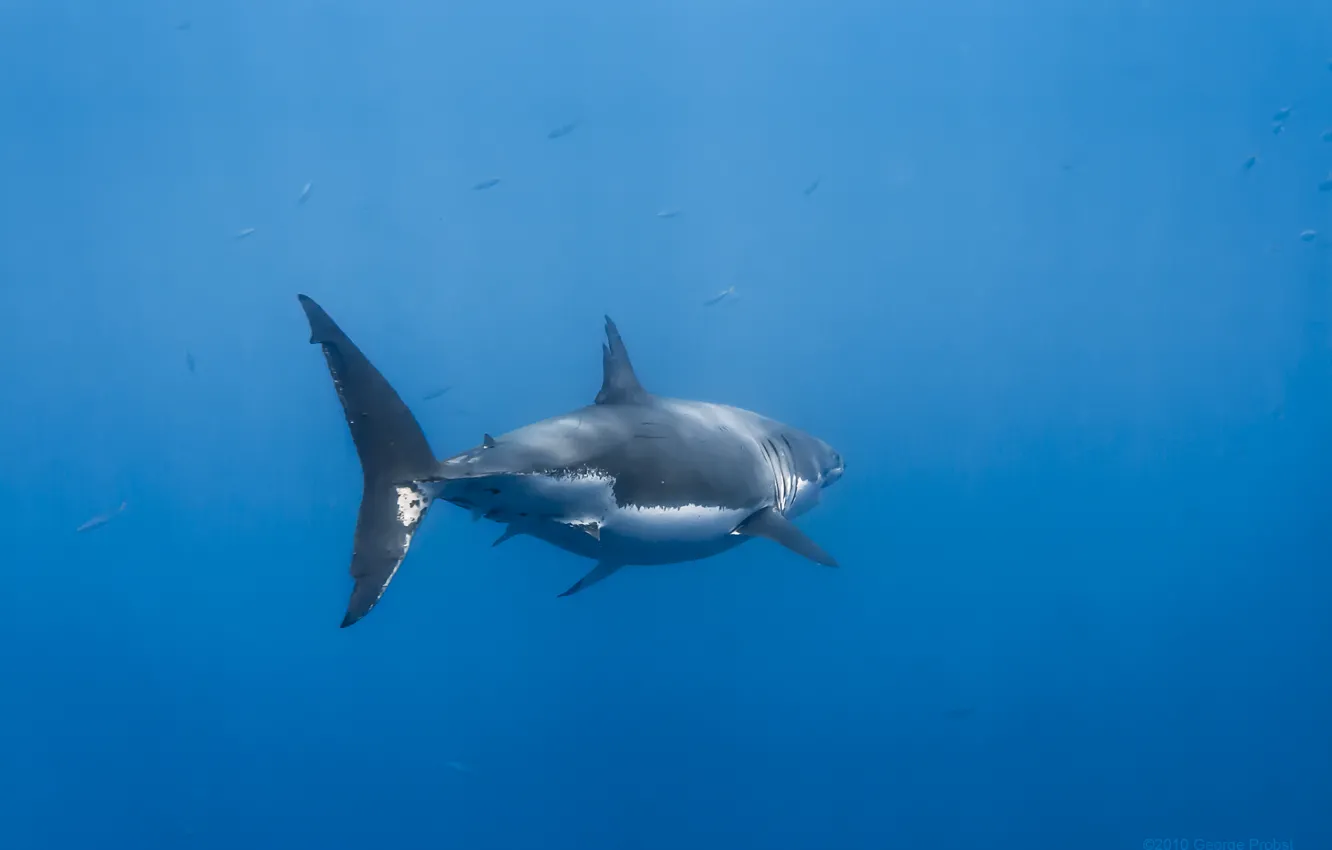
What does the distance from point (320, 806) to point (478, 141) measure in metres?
8.74

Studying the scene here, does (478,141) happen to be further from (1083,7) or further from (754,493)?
(1083,7)

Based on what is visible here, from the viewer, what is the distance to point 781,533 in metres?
3.83

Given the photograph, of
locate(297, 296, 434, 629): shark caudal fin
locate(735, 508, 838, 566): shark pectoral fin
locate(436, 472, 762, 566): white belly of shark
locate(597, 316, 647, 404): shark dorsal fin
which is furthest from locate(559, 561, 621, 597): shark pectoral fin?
locate(297, 296, 434, 629): shark caudal fin

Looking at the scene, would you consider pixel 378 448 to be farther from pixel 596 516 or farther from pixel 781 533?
pixel 781 533

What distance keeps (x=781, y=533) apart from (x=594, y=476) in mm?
1218

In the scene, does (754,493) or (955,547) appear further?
(955,547)

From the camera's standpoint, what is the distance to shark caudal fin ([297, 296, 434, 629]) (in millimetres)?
2539

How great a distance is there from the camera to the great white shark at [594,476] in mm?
2605

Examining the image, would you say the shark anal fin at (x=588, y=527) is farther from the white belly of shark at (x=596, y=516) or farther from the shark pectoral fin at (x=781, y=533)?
the shark pectoral fin at (x=781, y=533)

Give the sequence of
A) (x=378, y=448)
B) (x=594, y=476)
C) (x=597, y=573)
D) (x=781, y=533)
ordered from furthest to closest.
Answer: (x=597, y=573) → (x=781, y=533) → (x=594, y=476) → (x=378, y=448)

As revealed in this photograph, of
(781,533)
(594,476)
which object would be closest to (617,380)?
(594,476)

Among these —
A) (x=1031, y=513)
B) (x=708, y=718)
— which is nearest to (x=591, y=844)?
(x=708, y=718)

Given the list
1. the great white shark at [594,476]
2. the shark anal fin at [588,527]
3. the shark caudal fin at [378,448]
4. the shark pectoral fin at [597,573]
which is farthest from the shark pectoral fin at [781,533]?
the shark caudal fin at [378,448]

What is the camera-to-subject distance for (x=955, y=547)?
12.0m
